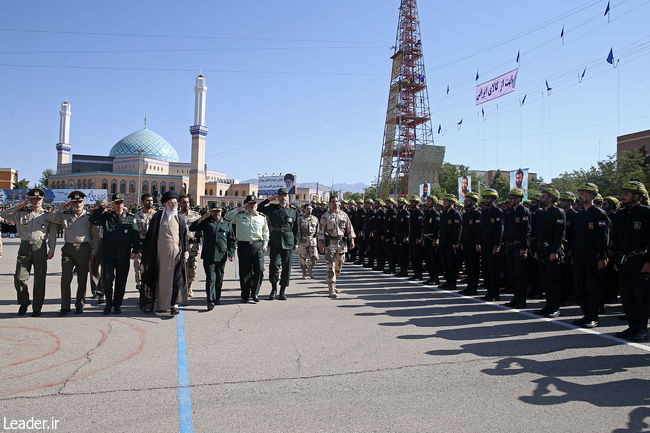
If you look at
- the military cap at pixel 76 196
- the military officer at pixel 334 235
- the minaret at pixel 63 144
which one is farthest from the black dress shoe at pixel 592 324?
the minaret at pixel 63 144

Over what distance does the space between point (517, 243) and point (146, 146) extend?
11230 centimetres

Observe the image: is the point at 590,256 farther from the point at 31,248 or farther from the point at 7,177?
the point at 7,177

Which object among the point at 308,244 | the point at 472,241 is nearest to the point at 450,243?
the point at 472,241

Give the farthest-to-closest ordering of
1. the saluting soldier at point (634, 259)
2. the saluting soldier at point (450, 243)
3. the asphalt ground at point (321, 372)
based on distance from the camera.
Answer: the saluting soldier at point (450, 243) < the saluting soldier at point (634, 259) < the asphalt ground at point (321, 372)

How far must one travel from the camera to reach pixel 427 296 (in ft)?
33.0

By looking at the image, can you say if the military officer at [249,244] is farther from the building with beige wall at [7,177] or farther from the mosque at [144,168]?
the mosque at [144,168]

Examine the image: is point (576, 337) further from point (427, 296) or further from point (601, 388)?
point (427, 296)

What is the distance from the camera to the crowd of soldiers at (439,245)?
22.9 ft

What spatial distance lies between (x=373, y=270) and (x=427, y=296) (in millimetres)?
5503

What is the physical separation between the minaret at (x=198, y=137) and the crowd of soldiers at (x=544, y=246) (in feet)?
278

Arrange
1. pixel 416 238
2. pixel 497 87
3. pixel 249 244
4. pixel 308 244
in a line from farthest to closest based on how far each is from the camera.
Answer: pixel 497 87
pixel 308 244
pixel 416 238
pixel 249 244

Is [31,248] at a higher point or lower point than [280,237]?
lower

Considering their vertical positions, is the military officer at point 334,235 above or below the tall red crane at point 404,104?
below

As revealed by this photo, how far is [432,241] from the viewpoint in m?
12.1
